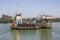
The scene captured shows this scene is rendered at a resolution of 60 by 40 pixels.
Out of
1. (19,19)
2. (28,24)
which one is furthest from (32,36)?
(19,19)

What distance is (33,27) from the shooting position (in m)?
45.8

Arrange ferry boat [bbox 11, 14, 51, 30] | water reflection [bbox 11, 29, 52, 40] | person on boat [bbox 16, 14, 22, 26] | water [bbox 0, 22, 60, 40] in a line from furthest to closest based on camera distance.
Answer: person on boat [bbox 16, 14, 22, 26] → ferry boat [bbox 11, 14, 51, 30] → water [bbox 0, 22, 60, 40] → water reflection [bbox 11, 29, 52, 40]

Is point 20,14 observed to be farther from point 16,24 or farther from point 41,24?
point 41,24

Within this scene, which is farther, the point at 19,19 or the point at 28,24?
the point at 19,19

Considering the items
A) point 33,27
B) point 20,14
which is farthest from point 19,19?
point 33,27

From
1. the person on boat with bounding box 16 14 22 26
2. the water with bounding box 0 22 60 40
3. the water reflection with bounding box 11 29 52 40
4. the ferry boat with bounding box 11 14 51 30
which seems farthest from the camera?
the person on boat with bounding box 16 14 22 26

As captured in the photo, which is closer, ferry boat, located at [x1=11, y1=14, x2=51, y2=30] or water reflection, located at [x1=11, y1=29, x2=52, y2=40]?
water reflection, located at [x1=11, y1=29, x2=52, y2=40]

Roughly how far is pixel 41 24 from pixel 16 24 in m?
6.54

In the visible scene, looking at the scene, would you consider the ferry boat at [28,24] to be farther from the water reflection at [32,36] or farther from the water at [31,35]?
the water reflection at [32,36]

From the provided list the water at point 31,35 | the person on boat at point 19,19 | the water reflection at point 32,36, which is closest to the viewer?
the water reflection at point 32,36

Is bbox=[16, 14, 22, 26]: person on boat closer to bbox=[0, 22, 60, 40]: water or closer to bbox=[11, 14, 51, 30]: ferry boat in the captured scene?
bbox=[11, 14, 51, 30]: ferry boat

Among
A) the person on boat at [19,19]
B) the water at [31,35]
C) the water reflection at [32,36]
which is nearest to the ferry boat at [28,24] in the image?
the person on boat at [19,19]

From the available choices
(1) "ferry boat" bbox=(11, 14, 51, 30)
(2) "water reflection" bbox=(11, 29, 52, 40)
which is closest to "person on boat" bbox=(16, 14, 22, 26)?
(1) "ferry boat" bbox=(11, 14, 51, 30)

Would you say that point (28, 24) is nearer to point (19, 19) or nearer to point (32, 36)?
point (19, 19)
